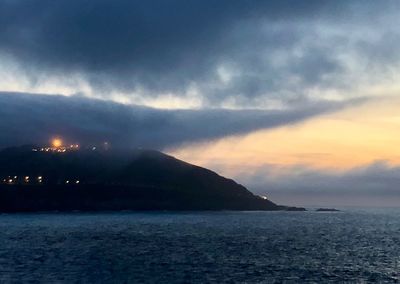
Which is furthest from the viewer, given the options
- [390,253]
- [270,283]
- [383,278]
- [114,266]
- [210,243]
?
[210,243]

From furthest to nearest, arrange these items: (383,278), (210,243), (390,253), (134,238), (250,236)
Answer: (250,236)
(134,238)
(210,243)
(390,253)
(383,278)

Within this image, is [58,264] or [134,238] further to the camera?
[134,238]

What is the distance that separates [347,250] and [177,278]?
61.0 m

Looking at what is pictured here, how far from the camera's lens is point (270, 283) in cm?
8788

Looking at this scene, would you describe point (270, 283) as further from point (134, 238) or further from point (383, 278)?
point (134, 238)

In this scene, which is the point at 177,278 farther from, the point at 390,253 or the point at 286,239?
the point at 286,239

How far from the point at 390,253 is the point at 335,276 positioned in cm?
4308

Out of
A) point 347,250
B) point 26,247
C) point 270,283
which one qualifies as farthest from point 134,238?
point 270,283

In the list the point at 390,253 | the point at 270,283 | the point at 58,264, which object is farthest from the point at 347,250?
the point at 58,264

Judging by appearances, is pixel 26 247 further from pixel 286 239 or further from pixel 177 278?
pixel 286 239

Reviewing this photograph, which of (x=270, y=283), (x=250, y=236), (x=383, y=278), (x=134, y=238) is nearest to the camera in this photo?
(x=270, y=283)

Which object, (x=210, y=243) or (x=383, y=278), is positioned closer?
(x=383, y=278)

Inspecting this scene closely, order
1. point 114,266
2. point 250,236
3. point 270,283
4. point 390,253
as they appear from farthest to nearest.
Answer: point 250,236
point 390,253
point 114,266
point 270,283

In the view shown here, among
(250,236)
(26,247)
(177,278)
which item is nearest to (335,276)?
(177,278)
